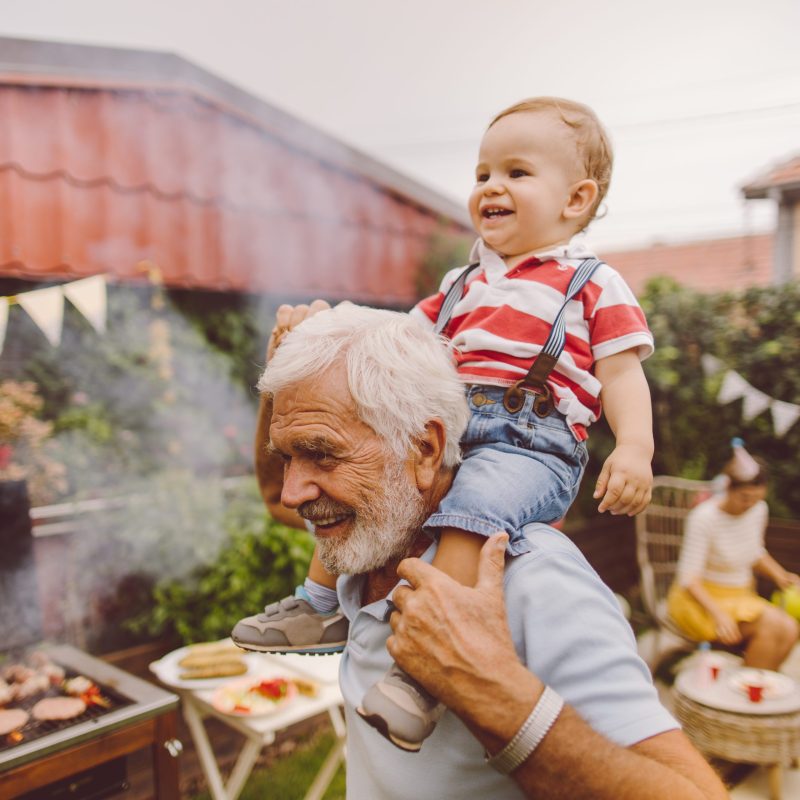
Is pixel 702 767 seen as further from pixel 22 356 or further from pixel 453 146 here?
pixel 453 146

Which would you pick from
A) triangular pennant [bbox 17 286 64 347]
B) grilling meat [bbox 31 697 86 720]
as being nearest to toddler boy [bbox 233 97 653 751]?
grilling meat [bbox 31 697 86 720]

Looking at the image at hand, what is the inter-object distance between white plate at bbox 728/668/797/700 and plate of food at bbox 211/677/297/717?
282 cm

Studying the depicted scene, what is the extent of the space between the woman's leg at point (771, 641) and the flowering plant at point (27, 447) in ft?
15.7

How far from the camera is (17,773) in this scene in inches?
98.5

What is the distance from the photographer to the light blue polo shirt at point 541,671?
1091mm

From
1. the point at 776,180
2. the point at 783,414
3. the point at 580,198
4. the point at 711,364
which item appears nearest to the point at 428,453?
the point at 580,198

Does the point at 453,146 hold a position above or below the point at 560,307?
above

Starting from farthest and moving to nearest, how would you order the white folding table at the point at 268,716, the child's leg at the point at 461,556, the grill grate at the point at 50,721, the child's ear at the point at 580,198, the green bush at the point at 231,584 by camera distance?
the green bush at the point at 231,584 → the white folding table at the point at 268,716 → the grill grate at the point at 50,721 → the child's ear at the point at 580,198 → the child's leg at the point at 461,556

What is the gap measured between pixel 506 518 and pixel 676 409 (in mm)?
6727

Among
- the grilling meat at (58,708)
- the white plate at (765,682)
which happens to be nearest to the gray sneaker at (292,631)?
the grilling meat at (58,708)

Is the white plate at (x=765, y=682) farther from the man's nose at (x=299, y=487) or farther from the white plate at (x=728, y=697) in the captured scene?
the man's nose at (x=299, y=487)

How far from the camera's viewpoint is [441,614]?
3.60 feet

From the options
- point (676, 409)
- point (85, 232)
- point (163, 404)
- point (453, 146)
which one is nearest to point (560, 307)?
point (85, 232)

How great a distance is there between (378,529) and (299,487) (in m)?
0.17
